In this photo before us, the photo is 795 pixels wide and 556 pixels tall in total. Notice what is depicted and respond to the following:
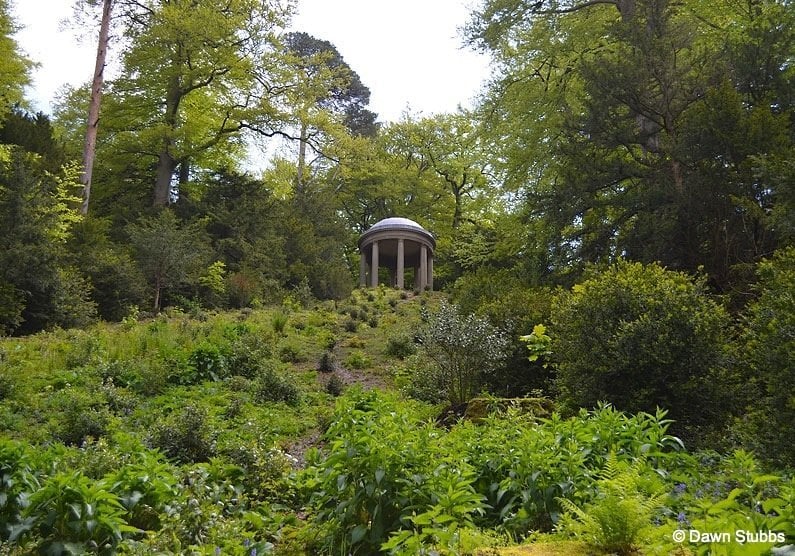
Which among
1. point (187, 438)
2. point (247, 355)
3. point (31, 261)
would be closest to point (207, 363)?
point (247, 355)

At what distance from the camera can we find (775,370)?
417 centimetres

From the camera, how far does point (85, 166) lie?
54.1 ft

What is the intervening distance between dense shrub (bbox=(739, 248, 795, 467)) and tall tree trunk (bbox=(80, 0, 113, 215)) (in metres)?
16.5

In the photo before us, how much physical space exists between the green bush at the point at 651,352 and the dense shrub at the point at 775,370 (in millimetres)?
578

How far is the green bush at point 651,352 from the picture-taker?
214 inches

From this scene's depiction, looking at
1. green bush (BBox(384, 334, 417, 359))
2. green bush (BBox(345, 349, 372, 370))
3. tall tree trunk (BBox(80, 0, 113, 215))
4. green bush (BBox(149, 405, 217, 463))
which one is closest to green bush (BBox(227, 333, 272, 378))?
green bush (BBox(345, 349, 372, 370))

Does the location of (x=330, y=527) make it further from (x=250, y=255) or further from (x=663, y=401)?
(x=250, y=255)

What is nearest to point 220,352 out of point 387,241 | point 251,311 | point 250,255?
point 251,311

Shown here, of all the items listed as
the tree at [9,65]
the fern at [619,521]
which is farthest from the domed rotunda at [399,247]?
the fern at [619,521]

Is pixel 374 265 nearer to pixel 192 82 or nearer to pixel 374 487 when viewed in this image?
pixel 192 82

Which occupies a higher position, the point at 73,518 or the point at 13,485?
the point at 13,485

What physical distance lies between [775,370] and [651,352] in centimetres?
134

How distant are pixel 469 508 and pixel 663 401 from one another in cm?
370

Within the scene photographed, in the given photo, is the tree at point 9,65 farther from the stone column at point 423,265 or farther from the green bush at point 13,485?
the stone column at point 423,265
